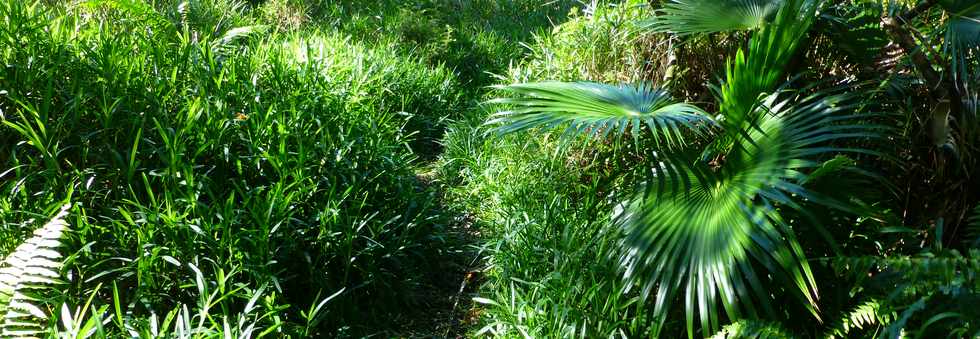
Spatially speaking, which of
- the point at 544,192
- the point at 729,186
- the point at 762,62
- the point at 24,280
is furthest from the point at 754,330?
the point at 24,280

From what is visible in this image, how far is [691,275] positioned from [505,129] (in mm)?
833

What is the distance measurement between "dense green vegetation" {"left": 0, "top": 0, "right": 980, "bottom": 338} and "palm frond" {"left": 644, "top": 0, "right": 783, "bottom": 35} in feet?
0.05

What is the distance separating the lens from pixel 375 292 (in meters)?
3.69

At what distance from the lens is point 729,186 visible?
2680 millimetres

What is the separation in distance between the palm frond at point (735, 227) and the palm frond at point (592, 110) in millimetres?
224

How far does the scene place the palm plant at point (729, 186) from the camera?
2473mm

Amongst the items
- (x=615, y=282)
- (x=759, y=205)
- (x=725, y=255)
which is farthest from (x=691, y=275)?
(x=615, y=282)

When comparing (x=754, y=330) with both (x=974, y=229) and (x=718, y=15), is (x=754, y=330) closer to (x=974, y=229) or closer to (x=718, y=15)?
(x=974, y=229)

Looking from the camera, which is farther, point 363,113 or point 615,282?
point 363,113

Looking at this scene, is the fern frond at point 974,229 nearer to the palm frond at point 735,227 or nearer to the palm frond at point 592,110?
the palm frond at point 735,227

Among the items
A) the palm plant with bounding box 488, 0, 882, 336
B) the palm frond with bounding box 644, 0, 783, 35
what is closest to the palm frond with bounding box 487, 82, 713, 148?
the palm plant with bounding box 488, 0, 882, 336

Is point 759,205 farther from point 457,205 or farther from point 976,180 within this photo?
point 457,205

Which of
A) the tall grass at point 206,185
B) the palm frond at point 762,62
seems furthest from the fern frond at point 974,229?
the tall grass at point 206,185

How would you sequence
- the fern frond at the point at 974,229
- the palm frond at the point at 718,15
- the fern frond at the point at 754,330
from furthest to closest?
the palm frond at the point at 718,15 < the fern frond at the point at 974,229 < the fern frond at the point at 754,330
